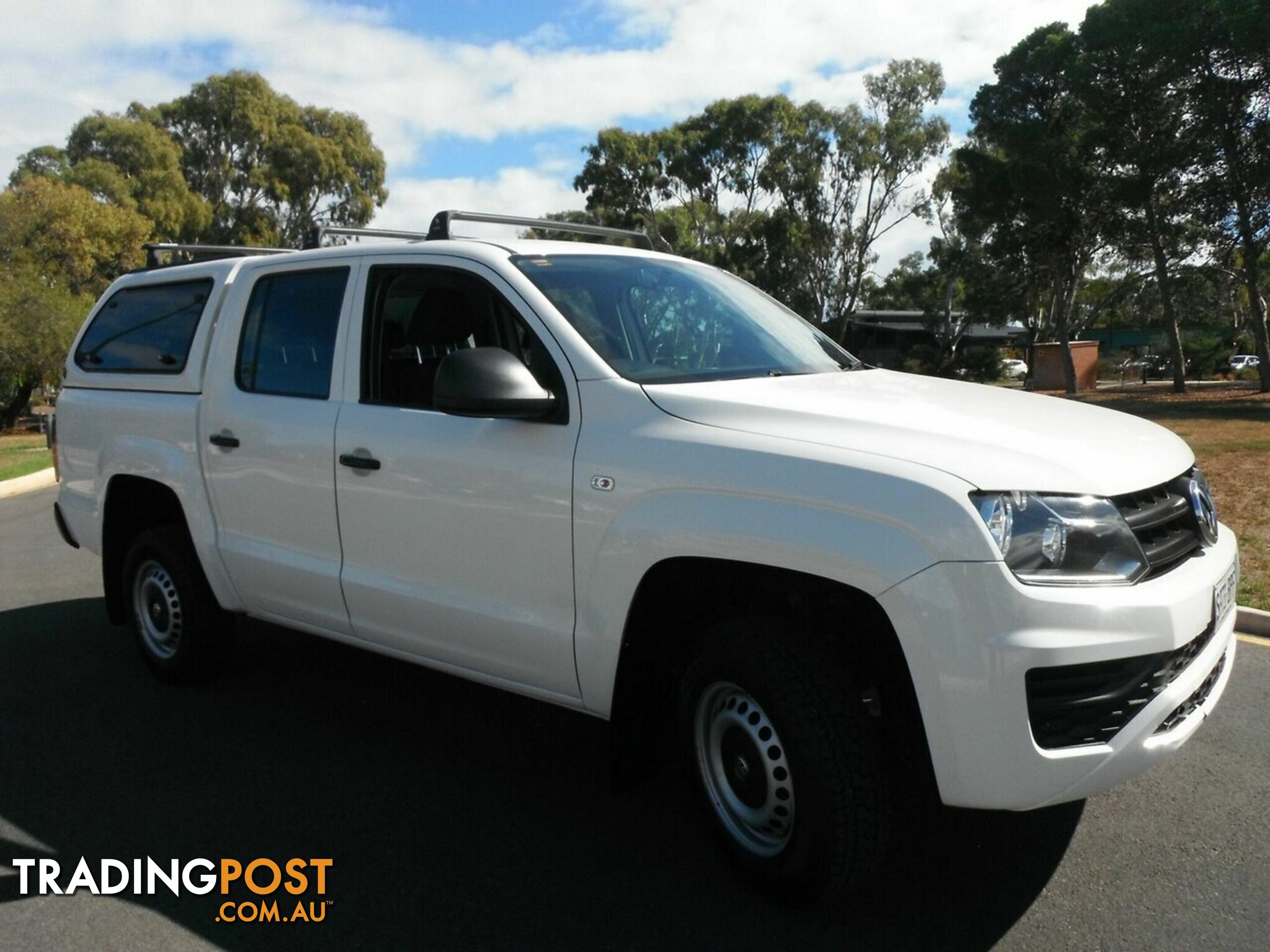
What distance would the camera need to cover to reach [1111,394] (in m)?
33.6

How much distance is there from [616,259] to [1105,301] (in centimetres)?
5158

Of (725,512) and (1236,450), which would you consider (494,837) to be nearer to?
(725,512)

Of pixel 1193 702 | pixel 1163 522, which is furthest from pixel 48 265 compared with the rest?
pixel 1193 702

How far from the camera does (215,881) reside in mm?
3588

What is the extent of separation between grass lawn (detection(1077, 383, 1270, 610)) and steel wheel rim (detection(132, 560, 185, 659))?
5545mm

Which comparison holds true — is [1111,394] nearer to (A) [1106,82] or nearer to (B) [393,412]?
(A) [1106,82]

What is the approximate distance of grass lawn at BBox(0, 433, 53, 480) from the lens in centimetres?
1695

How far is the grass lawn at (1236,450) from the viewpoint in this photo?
7434 millimetres

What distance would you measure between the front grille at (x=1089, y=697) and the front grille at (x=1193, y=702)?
0.14m

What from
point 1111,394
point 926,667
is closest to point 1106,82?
point 1111,394

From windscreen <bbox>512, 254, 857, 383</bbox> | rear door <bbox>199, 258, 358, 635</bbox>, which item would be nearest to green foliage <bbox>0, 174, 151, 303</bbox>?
rear door <bbox>199, 258, 358, 635</bbox>

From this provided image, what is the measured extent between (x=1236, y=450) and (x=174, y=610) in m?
13.1

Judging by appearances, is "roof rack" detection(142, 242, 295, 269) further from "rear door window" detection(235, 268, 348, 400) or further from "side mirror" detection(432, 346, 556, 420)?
"side mirror" detection(432, 346, 556, 420)

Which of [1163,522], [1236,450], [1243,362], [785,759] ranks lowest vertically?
[1243,362]
